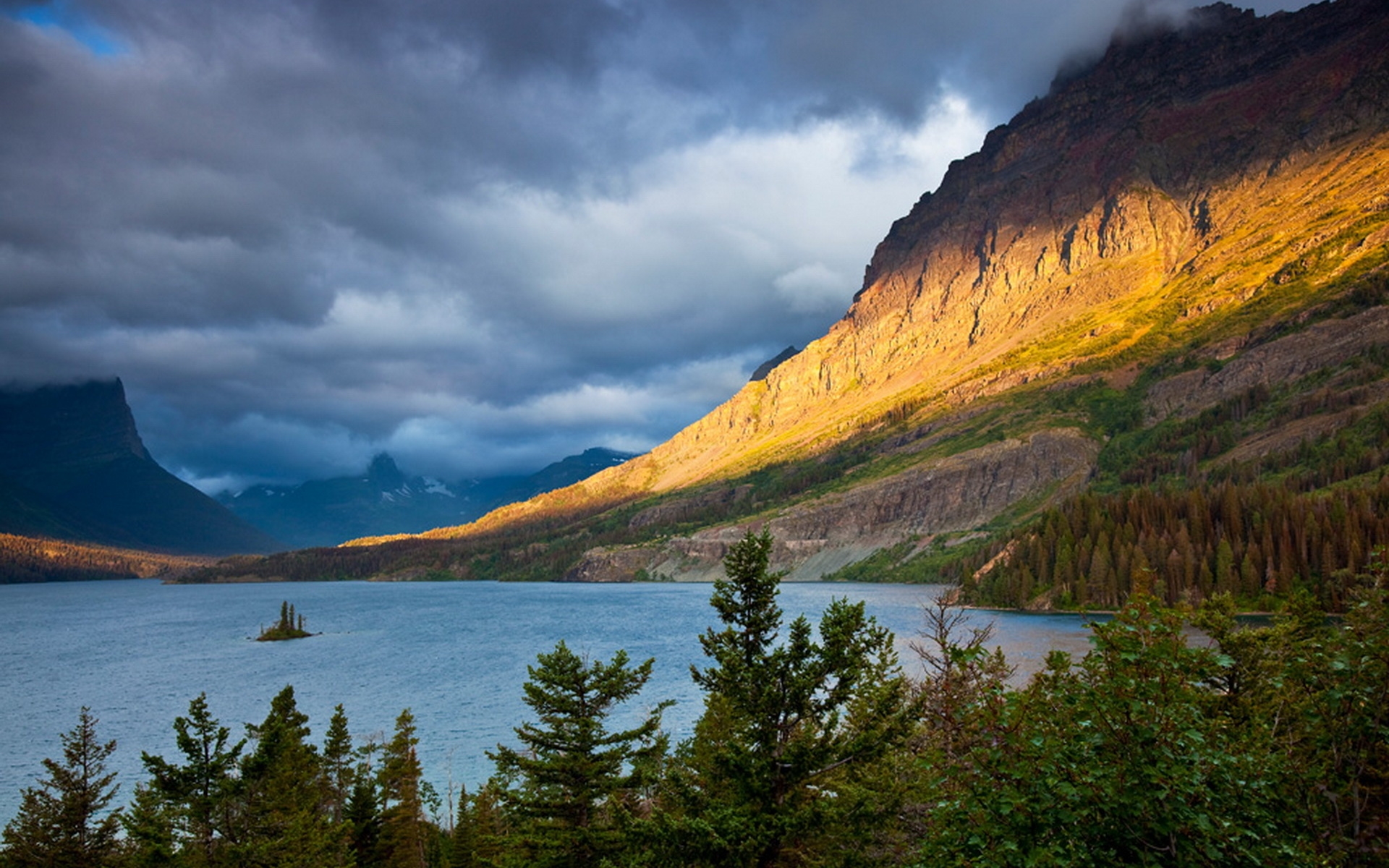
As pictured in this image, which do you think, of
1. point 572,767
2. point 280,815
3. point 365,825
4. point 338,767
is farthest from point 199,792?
point 338,767

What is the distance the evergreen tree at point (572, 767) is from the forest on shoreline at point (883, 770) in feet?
0.31

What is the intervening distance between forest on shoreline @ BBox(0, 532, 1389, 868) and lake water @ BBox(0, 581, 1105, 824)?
93.4 feet

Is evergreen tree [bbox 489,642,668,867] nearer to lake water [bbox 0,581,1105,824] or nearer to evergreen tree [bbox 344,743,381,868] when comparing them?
evergreen tree [bbox 344,743,381,868]

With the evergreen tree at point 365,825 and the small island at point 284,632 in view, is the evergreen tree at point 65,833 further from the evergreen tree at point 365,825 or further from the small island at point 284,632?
the small island at point 284,632

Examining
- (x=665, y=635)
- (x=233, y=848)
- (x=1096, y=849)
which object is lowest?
(x=665, y=635)

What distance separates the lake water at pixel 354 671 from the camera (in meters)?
73.4

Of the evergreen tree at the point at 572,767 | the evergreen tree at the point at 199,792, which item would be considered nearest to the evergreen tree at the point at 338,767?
the evergreen tree at the point at 199,792

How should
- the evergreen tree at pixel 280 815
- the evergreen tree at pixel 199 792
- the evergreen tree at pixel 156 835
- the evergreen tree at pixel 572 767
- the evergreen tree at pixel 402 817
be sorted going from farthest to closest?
the evergreen tree at pixel 402 817 → the evergreen tree at pixel 199 792 → the evergreen tree at pixel 280 815 → the evergreen tree at pixel 156 835 → the evergreen tree at pixel 572 767

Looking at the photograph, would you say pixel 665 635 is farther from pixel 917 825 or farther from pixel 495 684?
pixel 917 825

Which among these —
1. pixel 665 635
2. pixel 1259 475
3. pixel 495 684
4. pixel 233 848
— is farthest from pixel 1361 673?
pixel 1259 475

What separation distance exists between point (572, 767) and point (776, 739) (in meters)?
7.79

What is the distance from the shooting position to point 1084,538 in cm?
16338

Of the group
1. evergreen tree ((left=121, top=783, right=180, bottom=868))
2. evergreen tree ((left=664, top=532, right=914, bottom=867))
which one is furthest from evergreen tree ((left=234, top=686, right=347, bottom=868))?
evergreen tree ((left=664, top=532, right=914, bottom=867))

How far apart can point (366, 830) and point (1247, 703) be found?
1539 inches
